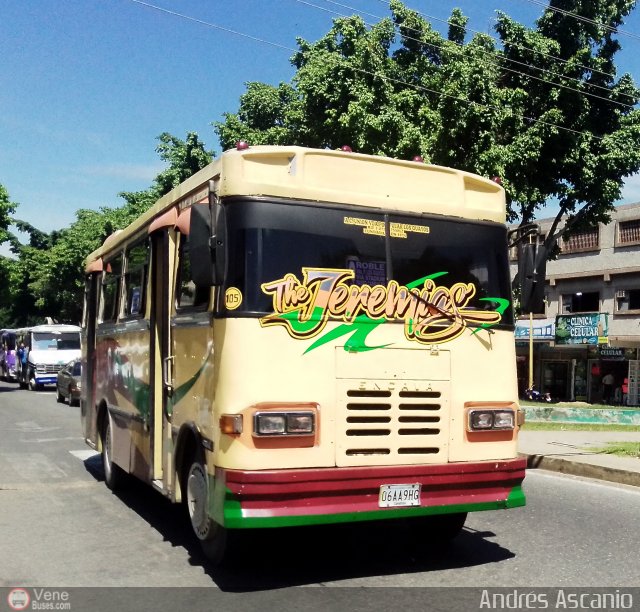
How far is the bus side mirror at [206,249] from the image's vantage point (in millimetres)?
5551

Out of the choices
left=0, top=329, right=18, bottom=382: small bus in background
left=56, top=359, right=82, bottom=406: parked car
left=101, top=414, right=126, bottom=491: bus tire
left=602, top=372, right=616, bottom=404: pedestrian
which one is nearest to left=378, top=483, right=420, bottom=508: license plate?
left=101, top=414, right=126, bottom=491: bus tire

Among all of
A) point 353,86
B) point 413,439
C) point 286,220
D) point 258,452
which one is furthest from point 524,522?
point 353,86

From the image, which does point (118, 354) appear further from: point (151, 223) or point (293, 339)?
point (293, 339)

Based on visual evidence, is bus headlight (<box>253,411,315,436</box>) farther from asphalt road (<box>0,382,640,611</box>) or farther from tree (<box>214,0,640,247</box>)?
tree (<box>214,0,640,247</box>)

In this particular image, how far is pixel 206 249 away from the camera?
557 centimetres

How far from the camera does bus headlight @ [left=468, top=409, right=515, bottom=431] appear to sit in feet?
20.1

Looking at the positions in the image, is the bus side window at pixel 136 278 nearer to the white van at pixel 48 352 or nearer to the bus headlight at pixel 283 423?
the bus headlight at pixel 283 423

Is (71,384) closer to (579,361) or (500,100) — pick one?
(500,100)

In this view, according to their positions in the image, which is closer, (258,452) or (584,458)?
(258,452)

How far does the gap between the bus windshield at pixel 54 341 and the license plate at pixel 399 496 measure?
29.9m

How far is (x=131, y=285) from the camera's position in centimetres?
862

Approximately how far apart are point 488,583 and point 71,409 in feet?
62.1

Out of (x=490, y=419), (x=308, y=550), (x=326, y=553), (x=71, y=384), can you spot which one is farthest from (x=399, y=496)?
(x=71, y=384)

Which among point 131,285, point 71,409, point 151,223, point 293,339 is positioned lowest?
point 71,409
